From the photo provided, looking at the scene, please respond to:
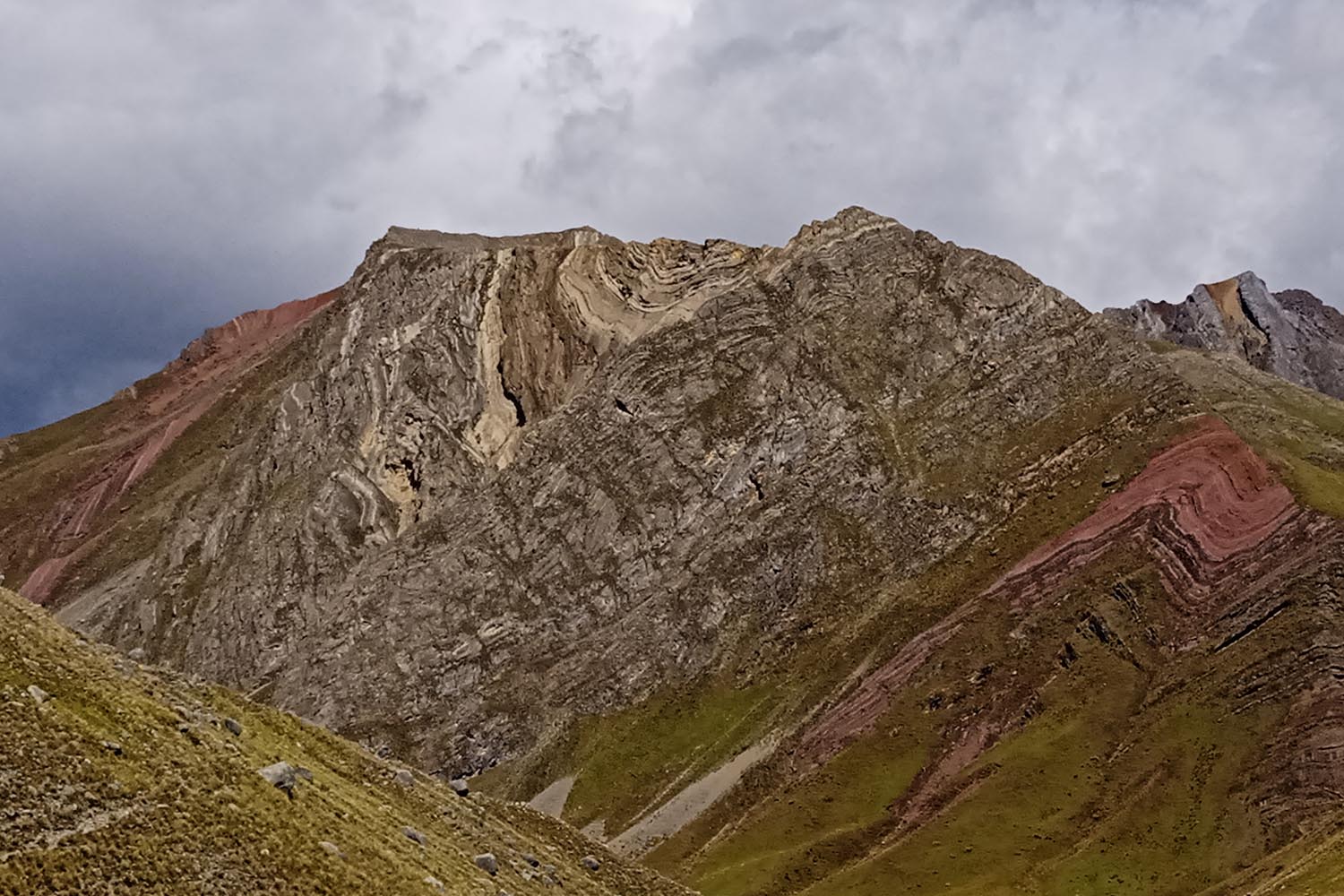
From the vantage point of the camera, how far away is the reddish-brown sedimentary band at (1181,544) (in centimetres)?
9694

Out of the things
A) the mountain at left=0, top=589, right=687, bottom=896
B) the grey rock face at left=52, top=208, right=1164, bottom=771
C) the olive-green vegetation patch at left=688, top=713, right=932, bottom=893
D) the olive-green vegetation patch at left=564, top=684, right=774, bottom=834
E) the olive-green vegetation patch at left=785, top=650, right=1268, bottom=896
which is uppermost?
Answer: the grey rock face at left=52, top=208, right=1164, bottom=771

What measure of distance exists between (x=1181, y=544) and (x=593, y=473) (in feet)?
193

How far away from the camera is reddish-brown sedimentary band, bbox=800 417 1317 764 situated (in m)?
96.9

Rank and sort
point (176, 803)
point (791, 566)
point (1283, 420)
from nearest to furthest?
point (176, 803), point (1283, 420), point (791, 566)

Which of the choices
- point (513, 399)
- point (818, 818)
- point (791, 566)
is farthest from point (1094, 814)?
point (513, 399)

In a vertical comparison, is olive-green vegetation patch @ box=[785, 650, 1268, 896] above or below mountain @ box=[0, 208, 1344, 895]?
below

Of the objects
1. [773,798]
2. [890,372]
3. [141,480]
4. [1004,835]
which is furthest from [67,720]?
[141,480]

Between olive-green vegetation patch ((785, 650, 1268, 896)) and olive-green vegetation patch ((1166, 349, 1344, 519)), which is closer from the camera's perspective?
olive-green vegetation patch ((785, 650, 1268, 896))

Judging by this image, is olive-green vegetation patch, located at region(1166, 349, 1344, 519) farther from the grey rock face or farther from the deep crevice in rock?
the deep crevice in rock

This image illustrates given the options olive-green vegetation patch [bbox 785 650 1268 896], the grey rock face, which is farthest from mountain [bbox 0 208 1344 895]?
the grey rock face

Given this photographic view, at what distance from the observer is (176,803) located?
27.3 meters

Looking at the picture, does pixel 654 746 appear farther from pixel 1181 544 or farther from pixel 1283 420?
pixel 1283 420

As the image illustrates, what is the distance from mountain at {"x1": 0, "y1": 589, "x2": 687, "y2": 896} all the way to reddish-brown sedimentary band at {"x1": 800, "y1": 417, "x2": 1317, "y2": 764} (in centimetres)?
6821

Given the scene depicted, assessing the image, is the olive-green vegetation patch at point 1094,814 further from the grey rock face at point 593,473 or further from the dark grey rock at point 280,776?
the dark grey rock at point 280,776
